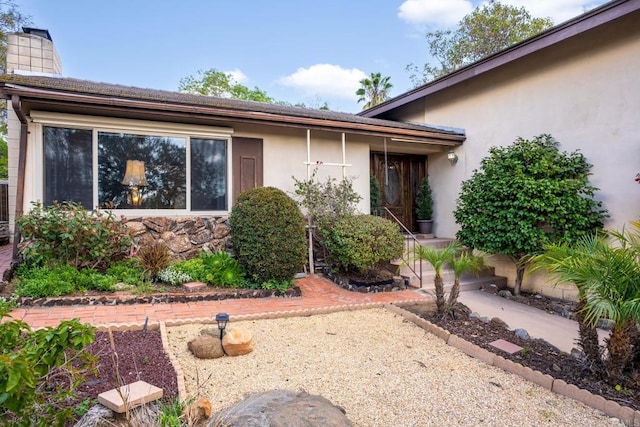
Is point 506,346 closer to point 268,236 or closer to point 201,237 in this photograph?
point 268,236

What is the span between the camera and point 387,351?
4.11 metres

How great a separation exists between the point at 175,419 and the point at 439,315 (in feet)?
12.4

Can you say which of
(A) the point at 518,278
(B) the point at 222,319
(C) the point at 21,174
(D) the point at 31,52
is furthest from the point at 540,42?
(D) the point at 31,52

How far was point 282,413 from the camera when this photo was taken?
2318 mm

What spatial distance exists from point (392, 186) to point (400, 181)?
30 cm

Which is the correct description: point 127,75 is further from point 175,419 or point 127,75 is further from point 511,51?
point 175,419

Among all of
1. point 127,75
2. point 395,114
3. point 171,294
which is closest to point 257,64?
point 127,75

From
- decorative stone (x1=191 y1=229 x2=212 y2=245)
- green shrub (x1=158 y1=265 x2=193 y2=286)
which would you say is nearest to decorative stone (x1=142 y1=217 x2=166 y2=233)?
decorative stone (x1=191 y1=229 x2=212 y2=245)

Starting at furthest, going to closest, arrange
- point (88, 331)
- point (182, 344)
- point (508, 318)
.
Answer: point (508, 318), point (182, 344), point (88, 331)

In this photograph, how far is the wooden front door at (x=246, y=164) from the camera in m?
7.60

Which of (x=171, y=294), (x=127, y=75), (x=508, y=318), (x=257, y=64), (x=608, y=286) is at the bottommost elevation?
(x=508, y=318)

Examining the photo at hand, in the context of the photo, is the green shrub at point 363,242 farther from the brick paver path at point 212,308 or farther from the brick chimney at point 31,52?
the brick chimney at point 31,52

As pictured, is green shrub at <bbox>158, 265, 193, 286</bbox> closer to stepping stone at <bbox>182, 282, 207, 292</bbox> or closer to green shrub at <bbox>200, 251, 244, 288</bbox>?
stepping stone at <bbox>182, 282, 207, 292</bbox>

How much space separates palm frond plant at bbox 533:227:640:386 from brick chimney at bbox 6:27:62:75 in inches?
420
